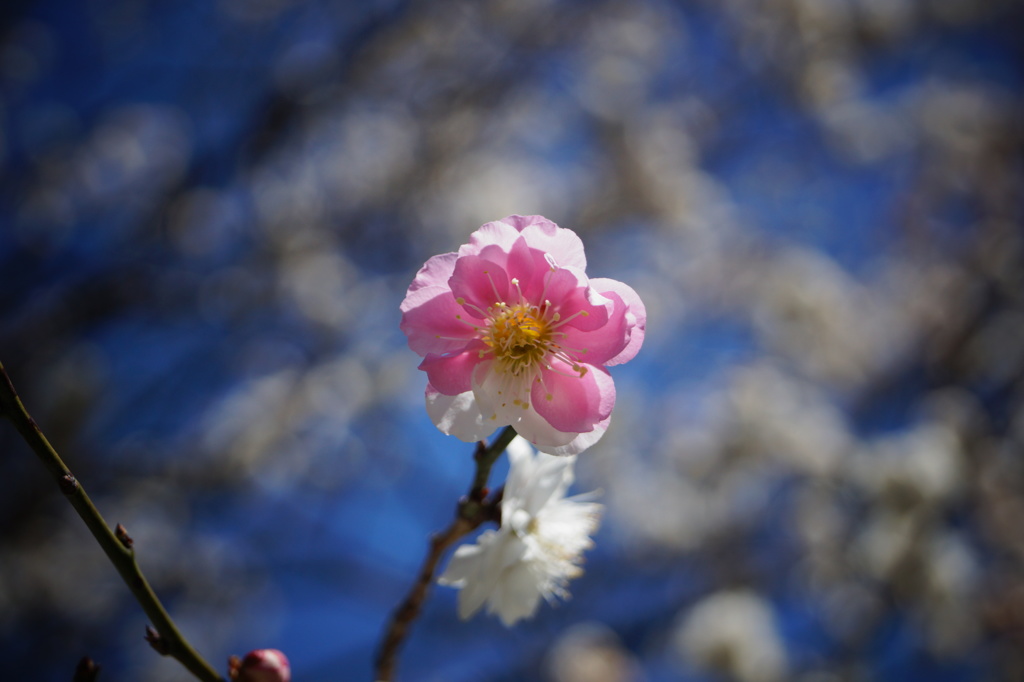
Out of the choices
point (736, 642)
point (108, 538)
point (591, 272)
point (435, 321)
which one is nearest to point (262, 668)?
point (108, 538)

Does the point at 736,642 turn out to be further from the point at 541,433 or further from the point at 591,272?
the point at 541,433

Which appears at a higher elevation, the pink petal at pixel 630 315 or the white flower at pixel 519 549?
the pink petal at pixel 630 315

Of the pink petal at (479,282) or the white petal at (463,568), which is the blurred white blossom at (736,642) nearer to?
the white petal at (463,568)

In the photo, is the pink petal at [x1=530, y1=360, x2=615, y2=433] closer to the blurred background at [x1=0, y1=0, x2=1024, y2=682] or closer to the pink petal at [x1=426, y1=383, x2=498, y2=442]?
the pink petal at [x1=426, y1=383, x2=498, y2=442]

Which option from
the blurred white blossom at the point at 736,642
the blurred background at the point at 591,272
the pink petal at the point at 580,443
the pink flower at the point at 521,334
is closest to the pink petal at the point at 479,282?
the pink flower at the point at 521,334

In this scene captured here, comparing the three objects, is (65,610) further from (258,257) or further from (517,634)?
(517,634)
